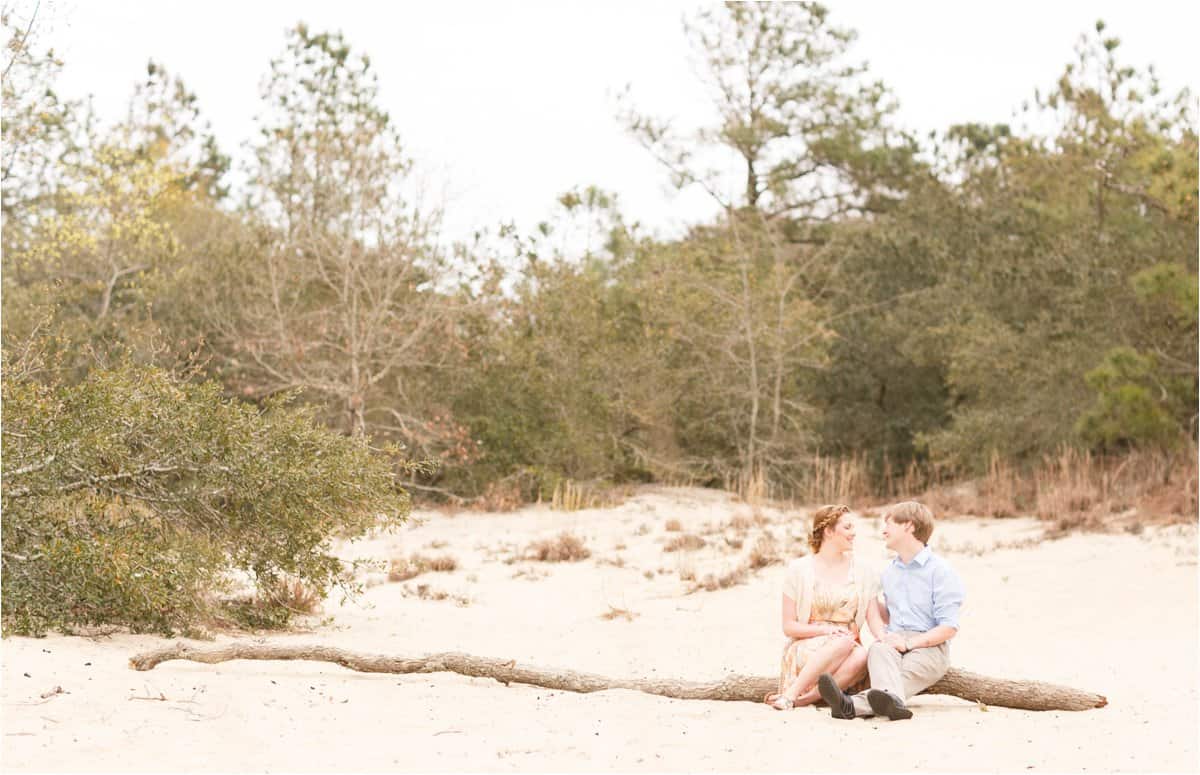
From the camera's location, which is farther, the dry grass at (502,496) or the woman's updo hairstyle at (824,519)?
the dry grass at (502,496)

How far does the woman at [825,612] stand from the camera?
21.2 feet

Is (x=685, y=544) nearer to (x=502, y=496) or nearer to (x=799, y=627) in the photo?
(x=502, y=496)

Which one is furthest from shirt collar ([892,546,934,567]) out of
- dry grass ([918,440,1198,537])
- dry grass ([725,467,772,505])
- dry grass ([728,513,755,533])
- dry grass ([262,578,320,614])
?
dry grass ([725,467,772,505])

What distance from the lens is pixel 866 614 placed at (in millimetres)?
6656

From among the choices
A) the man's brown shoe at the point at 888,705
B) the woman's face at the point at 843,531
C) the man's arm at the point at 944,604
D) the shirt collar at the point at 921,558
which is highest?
the woman's face at the point at 843,531

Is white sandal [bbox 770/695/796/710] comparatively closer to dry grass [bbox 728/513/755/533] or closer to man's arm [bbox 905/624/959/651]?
man's arm [bbox 905/624/959/651]

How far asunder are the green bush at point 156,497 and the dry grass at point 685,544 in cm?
486

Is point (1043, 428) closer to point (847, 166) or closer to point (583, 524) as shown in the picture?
point (583, 524)

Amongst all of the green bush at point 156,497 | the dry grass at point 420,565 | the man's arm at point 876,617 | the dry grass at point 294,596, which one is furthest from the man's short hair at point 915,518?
the dry grass at point 420,565

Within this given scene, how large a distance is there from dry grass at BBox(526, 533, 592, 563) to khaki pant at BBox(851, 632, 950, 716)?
286 inches

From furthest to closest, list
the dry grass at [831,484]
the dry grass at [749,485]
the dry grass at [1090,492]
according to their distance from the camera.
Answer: the dry grass at [831,484]
the dry grass at [749,485]
the dry grass at [1090,492]

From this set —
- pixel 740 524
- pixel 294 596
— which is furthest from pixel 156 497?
pixel 740 524

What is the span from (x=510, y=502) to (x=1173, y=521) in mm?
8452

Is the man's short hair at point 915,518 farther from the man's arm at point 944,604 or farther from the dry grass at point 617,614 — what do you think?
the dry grass at point 617,614
